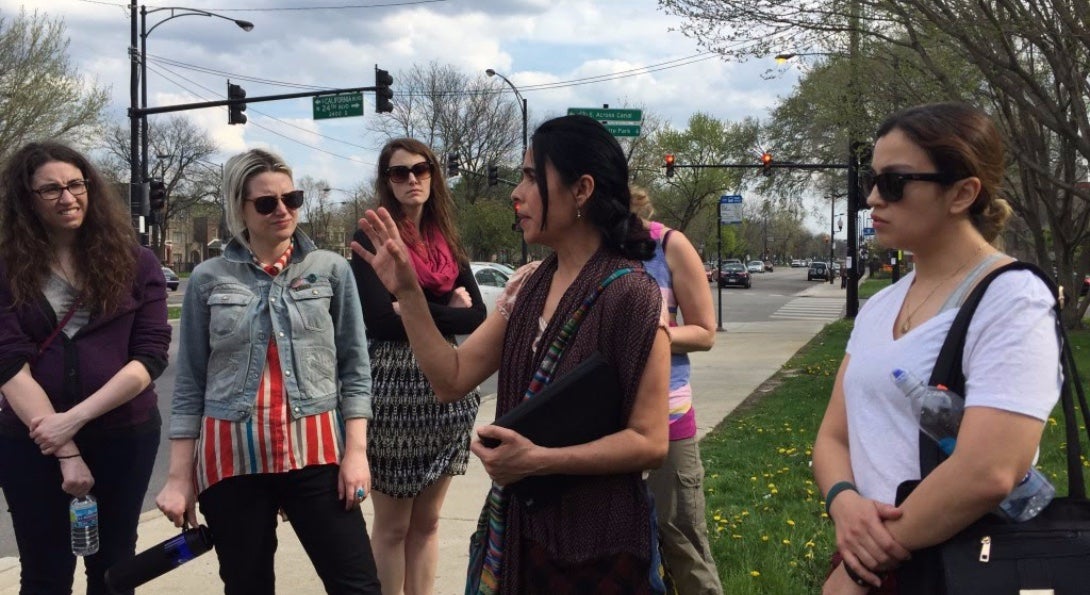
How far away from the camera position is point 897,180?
193 centimetres

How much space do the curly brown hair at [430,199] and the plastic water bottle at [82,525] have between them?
1.43 metres

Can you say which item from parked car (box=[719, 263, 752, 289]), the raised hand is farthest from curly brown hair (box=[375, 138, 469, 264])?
parked car (box=[719, 263, 752, 289])

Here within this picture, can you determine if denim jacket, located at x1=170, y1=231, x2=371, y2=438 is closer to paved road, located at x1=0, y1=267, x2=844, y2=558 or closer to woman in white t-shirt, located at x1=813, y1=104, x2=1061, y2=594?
woman in white t-shirt, located at x1=813, y1=104, x2=1061, y2=594

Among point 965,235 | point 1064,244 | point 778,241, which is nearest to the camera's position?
point 965,235

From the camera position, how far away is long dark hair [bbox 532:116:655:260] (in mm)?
2166

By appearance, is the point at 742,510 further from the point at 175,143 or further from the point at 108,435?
the point at 175,143

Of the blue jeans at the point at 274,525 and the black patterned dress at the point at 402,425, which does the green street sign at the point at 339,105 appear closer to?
the black patterned dress at the point at 402,425

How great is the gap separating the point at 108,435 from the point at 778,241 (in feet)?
484

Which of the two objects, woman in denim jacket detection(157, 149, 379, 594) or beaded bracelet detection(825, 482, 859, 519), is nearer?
beaded bracelet detection(825, 482, 859, 519)

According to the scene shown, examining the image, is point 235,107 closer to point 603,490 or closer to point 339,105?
point 339,105

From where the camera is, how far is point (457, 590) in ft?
14.1

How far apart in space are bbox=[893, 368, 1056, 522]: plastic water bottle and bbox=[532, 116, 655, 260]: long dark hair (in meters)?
0.73

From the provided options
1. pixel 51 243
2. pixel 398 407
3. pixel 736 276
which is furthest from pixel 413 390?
pixel 736 276

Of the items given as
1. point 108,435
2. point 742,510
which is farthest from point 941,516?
point 742,510
